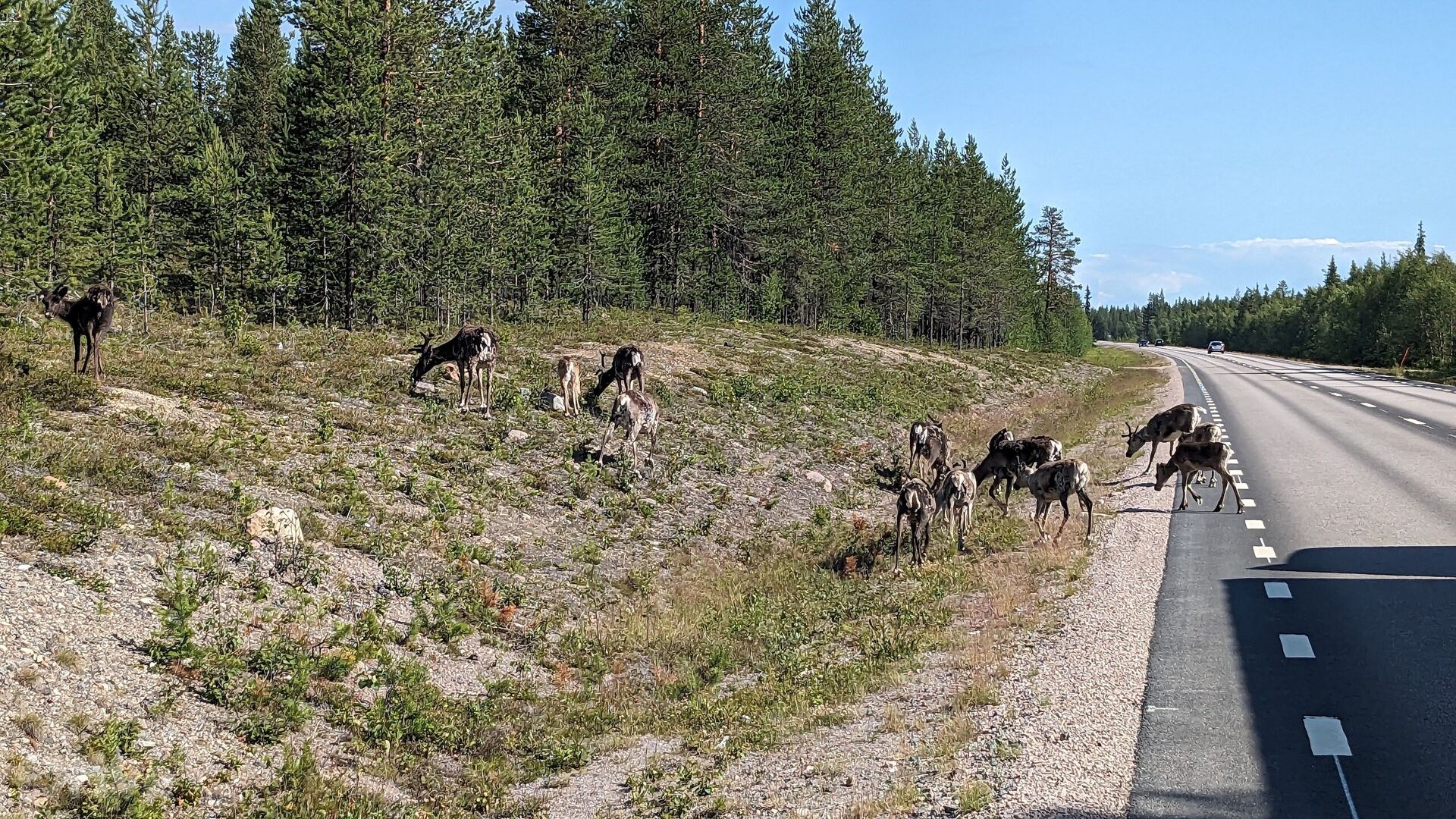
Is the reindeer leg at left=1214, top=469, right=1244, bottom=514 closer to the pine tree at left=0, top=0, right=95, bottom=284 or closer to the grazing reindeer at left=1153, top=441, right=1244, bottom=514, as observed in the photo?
the grazing reindeer at left=1153, top=441, right=1244, bottom=514

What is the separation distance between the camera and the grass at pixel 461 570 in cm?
912

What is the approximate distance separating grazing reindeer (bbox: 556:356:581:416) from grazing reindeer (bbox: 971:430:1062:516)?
9450 mm

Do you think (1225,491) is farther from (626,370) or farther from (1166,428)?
(626,370)

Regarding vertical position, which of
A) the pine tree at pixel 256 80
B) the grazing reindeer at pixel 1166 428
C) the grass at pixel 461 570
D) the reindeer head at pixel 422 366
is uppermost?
the pine tree at pixel 256 80

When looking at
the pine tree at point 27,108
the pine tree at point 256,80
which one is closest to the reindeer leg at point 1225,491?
the pine tree at point 27,108

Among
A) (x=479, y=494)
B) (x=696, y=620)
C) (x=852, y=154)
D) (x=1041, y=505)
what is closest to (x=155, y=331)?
(x=479, y=494)

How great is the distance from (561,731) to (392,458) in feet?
25.8

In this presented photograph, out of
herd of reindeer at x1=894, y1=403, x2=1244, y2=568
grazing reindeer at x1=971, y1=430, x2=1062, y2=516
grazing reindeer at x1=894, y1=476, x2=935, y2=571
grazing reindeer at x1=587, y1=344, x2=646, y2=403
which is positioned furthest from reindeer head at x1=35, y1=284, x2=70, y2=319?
grazing reindeer at x1=971, y1=430, x2=1062, y2=516

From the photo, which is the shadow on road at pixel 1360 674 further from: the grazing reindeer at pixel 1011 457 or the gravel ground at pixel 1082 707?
the grazing reindeer at pixel 1011 457

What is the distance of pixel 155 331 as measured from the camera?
956 inches

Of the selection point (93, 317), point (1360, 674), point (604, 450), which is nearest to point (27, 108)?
point (93, 317)

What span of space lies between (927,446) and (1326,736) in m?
14.5

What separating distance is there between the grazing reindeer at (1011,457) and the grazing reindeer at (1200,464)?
263 cm

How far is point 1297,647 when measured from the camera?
31.5ft
